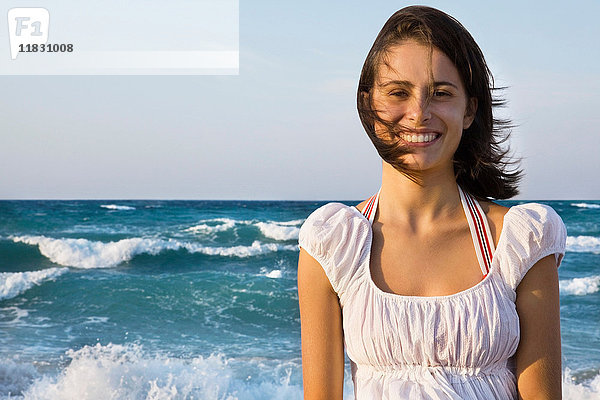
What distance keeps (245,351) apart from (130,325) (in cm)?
198

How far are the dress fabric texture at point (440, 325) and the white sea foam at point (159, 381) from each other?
5680 mm

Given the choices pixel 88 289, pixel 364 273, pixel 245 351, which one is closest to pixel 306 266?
pixel 364 273

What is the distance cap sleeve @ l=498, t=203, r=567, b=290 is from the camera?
156 cm

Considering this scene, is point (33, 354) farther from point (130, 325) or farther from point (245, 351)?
point (245, 351)

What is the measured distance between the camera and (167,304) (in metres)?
10.7

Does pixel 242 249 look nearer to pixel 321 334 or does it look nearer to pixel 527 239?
pixel 321 334

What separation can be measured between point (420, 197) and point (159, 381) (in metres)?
6.83

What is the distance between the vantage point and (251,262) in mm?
12562

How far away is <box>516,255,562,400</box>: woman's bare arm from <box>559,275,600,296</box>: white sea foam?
30.5 ft

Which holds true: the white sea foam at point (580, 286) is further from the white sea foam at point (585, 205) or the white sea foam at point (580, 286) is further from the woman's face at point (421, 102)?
the woman's face at point (421, 102)

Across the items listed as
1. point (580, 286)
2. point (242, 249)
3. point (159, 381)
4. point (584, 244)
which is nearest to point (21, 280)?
point (242, 249)

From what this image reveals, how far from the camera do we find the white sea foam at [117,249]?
12789mm

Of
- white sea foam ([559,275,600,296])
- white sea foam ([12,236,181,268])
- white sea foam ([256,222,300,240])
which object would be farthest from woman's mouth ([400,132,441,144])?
white sea foam ([256,222,300,240])

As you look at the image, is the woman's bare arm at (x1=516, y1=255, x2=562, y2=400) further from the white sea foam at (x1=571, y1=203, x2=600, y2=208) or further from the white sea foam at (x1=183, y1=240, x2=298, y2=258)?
the white sea foam at (x1=571, y1=203, x2=600, y2=208)
